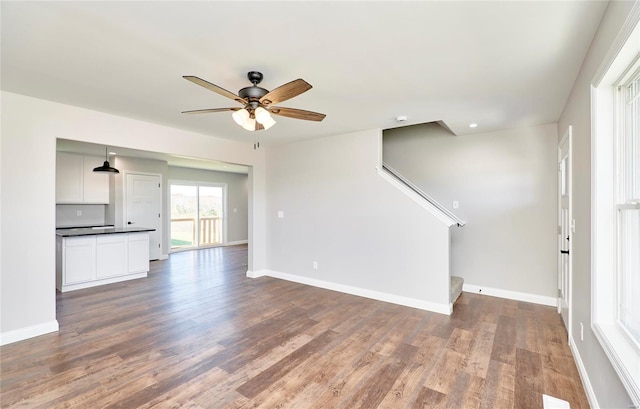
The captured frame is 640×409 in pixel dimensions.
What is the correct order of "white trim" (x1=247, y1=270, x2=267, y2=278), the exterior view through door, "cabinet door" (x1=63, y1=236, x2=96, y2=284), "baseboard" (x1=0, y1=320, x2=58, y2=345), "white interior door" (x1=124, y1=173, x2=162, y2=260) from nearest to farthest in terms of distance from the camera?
"baseboard" (x1=0, y1=320, x2=58, y2=345) < "cabinet door" (x1=63, y1=236, x2=96, y2=284) < "white trim" (x1=247, y1=270, x2=267, y2=278) < "white interior door" (x1=124, y1=173, x2=162, y2=260) < the exterior view through door

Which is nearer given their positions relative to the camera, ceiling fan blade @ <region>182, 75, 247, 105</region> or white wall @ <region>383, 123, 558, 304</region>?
ceiling fan blade @ <region>182, 75, 247, 105</region>

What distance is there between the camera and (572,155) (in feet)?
8.43

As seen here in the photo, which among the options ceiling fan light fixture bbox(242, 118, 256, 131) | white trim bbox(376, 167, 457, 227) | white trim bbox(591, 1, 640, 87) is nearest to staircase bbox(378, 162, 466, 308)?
white trim bbox(376, 167, 457, 227)

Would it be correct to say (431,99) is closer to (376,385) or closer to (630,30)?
(630,30)

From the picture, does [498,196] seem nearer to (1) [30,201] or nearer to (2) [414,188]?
(2) [414,188]

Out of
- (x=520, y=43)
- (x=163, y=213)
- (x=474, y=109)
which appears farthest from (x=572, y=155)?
(x=163, y=213)

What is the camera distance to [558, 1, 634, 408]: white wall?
58.3 inches

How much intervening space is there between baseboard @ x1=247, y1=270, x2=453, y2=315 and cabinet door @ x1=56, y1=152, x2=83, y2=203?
380 centimetres

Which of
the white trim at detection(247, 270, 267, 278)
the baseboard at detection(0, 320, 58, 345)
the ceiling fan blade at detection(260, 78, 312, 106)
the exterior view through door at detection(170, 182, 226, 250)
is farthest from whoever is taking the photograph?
the exterior view through door at detection(170, 182, 226, 250)

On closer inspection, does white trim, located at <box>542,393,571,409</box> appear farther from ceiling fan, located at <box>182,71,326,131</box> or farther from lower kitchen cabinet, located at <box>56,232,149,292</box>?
lower kitchen cabinet, located at <box>56,232,149,292</box>

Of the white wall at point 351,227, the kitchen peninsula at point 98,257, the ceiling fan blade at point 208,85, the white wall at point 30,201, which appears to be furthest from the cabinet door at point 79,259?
the ceiling fan blade at point 208,85

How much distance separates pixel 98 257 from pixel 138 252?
620mm

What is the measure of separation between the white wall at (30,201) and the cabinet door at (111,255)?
6.08 feet

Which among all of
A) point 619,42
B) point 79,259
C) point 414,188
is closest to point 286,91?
point 619,42
